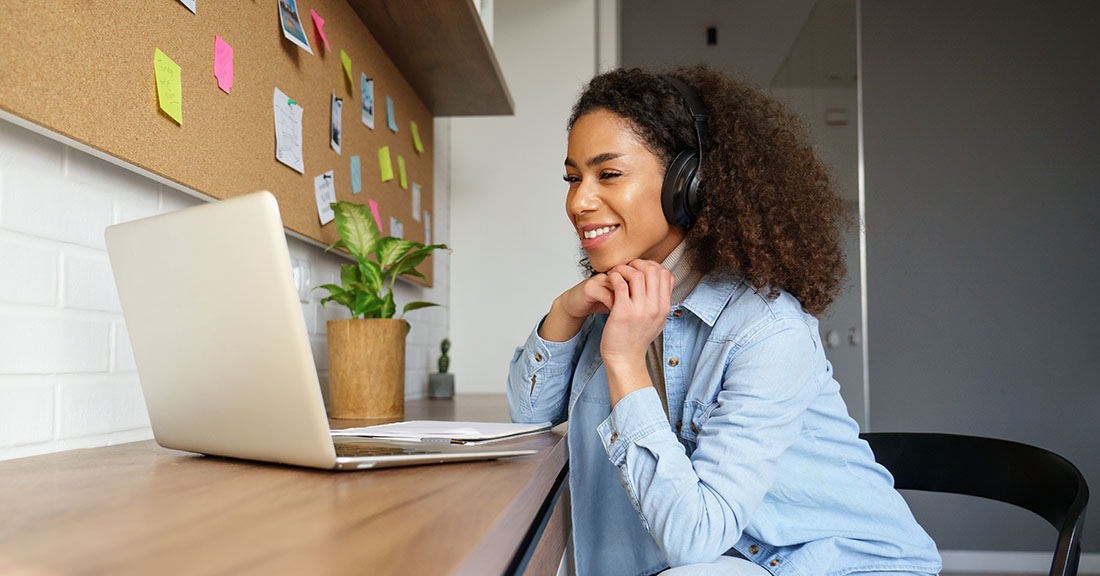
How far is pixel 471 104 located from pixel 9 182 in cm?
155

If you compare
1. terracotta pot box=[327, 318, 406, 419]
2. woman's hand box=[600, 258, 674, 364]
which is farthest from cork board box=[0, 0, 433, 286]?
woman's hand box=[600, 258, 674, 364]

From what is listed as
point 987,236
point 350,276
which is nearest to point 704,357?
point 350,276

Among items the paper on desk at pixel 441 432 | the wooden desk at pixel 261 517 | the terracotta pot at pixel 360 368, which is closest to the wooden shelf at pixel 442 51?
the terracotta pot at pixel 360 368

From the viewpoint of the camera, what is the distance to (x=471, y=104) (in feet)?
7.43

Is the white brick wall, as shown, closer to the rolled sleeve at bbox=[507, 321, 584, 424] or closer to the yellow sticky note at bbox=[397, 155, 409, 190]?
the rolled sleeve at bbox=[507, 321, 584, 424]

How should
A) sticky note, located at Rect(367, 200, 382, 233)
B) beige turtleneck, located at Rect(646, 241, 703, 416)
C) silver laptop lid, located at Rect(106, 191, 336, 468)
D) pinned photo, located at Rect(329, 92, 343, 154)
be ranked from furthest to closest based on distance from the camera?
sticky note, located at Rect(367, 200, 382, 233) < pinned photo, located at Rect(329, 92, 343, 154) < beige turtleneck, located at Rect(646, 241, 703, 416) < silver laptop lid, located at Rect(106, 191, 336, 468)

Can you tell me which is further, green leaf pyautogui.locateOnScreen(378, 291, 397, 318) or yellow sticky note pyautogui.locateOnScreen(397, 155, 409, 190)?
yellow sticky note pyautogui.locateOnScreen(397, 155, 409, 190)

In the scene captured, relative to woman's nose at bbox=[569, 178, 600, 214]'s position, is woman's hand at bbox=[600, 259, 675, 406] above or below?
below

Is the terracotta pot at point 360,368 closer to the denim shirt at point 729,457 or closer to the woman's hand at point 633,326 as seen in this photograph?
the denim shirt at point 729,457

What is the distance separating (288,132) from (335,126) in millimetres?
238

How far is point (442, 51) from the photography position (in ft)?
6.23

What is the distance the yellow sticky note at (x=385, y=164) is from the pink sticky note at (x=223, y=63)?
2.40 feet

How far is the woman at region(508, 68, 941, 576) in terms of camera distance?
862mm

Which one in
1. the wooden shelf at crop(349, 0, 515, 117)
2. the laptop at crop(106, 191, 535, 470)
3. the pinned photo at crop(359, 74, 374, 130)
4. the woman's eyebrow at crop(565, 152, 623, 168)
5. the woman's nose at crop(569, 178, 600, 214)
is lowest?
the laptop at crop(106, 191, 535, 470)
